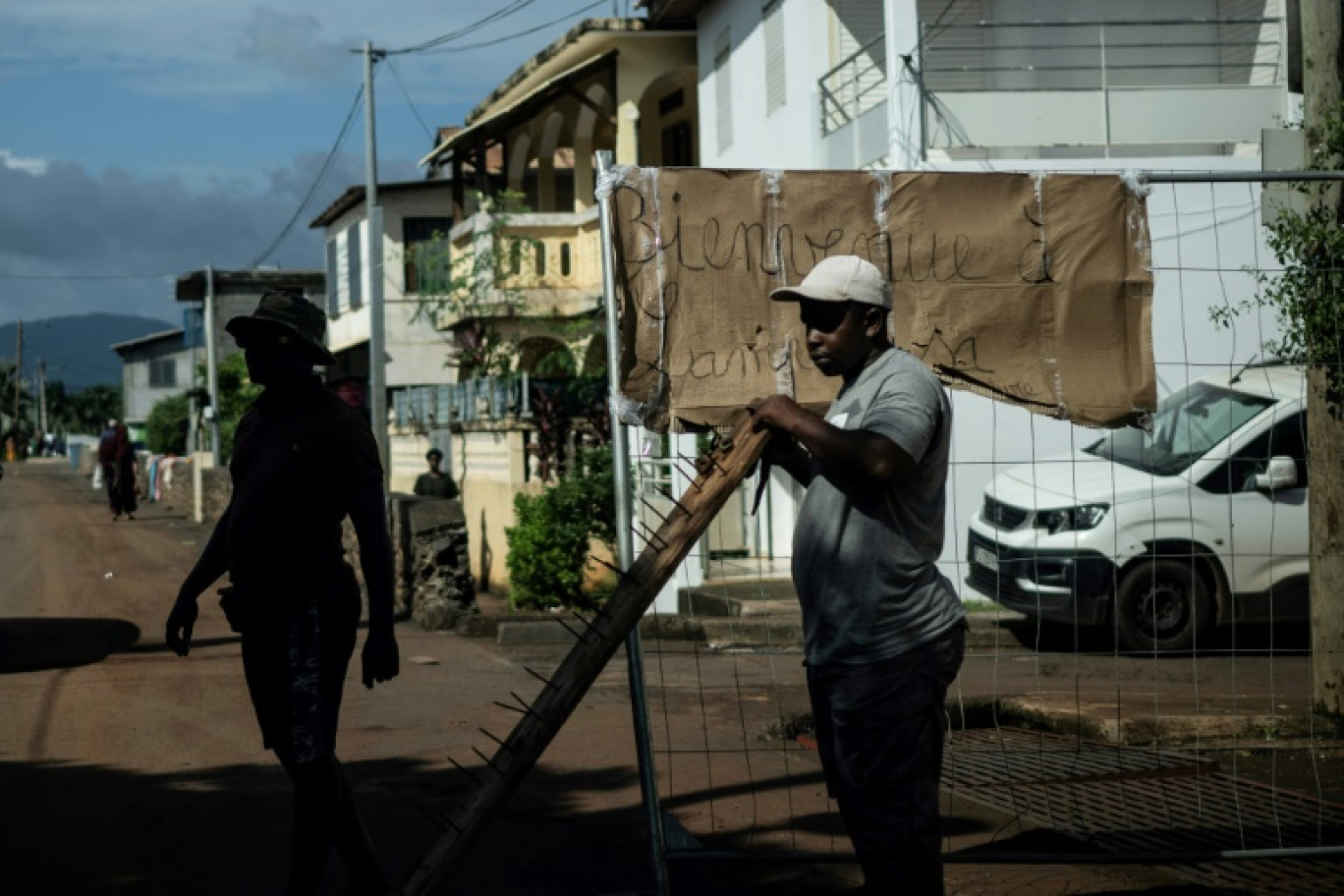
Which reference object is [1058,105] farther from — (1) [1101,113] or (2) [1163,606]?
(2) [1163,606]

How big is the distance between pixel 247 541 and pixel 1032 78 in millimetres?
15068

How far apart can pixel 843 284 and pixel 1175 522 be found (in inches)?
392

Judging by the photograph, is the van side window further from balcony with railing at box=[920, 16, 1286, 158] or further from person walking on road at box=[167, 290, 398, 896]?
person walking on road at box=[167, 290, 398, 896]

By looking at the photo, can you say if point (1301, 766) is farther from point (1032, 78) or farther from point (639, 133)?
point (639, 133)

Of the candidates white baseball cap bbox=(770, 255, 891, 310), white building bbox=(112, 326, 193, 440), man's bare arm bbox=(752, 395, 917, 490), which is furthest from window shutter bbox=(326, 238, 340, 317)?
white building bbox=(112, 326, 193, 440)

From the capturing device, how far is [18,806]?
7.70 m

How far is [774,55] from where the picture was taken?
71.2 ft

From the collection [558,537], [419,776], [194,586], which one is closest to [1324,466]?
[419,776]

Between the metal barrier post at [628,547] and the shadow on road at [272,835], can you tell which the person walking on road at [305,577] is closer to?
the shadow on road at [272,835]

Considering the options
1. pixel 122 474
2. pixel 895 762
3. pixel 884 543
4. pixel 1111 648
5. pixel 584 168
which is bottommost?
pixel 1111 648

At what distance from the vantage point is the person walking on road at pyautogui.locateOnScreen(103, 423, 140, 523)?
35.2 metres

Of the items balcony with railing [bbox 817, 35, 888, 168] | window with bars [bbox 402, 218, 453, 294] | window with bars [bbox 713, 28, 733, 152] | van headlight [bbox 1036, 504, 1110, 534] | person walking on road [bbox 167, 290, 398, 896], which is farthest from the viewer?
window with bars [bbox 402, 218, 453, 294]

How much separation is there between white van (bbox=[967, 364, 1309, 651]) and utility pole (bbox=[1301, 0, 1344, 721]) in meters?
3.29

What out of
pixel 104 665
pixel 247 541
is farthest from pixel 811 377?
pixel 104 665
